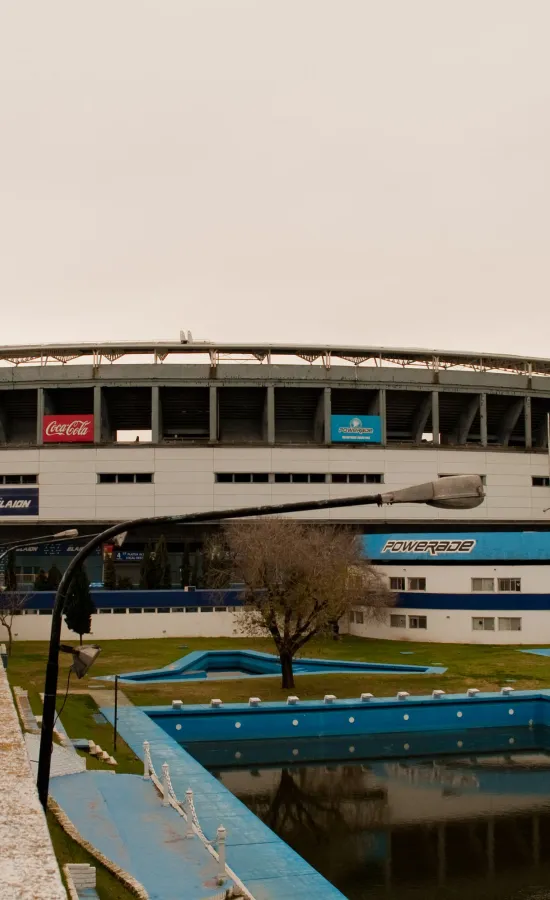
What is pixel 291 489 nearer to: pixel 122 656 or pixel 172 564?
pixel 172 564

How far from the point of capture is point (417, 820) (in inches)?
1080

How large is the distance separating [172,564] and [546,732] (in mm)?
55643

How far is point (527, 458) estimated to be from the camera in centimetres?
8706

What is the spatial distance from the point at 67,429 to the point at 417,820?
202ft

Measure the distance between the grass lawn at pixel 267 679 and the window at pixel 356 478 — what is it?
22124 mm

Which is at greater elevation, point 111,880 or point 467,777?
point 111,880

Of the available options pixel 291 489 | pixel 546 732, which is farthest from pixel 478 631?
pixel 291 489

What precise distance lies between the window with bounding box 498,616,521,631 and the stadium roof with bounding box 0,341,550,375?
34.0 metres

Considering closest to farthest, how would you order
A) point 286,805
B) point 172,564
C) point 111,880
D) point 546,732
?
point 111,880 < point 286,805 < point 546,732 < point 172,564

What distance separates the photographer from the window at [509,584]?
2327 inches

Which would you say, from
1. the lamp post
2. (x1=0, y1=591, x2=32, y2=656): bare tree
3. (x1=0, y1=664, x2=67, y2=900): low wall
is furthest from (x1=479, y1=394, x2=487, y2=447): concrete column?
(x1=0, y1=664, x2=67, y2=900): low wall

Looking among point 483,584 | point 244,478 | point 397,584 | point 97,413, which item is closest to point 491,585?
point 483,584

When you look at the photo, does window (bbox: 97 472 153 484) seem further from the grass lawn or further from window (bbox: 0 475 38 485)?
the grass lawn

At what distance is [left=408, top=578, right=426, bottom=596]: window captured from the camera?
204 feet
